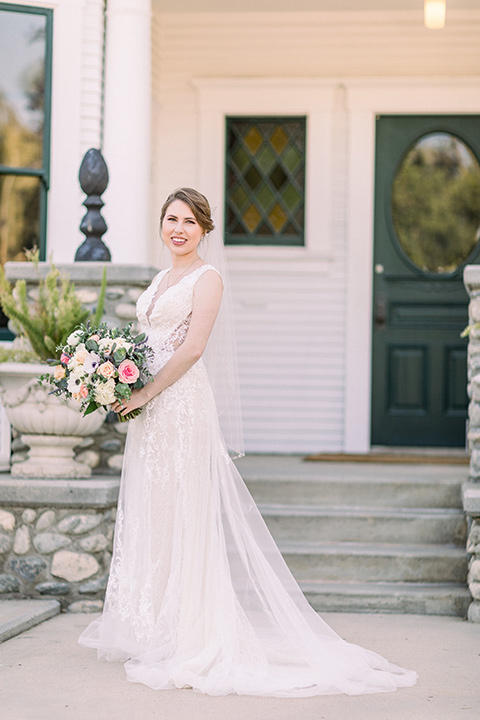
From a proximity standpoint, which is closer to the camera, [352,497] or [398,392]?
[352,497]

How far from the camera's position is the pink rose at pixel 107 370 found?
383 cm

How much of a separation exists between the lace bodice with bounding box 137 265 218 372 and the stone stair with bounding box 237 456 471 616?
1.76m

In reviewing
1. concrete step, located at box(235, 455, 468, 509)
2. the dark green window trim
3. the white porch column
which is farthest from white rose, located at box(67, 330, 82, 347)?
the dark green window trim

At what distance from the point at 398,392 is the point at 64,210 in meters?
2.95

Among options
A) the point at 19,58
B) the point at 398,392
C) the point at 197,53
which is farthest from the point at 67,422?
the point at 197,53

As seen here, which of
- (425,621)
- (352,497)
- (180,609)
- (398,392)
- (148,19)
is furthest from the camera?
(398,392)

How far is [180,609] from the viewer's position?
3928 millimetres

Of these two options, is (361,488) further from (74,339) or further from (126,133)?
(126,133)

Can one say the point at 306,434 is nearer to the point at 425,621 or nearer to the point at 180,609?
the point at 425,621

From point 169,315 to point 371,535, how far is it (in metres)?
2.13

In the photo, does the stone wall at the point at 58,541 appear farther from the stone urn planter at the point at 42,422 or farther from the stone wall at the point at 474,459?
the stone wall at the point at 474,459

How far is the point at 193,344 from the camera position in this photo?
157 inches

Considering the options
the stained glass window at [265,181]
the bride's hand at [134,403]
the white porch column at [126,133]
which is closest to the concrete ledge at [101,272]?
the white porch column at [126,133]

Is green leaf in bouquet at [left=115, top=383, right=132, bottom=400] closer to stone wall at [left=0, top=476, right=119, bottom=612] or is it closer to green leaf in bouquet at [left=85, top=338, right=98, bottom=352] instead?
green leaf in bouquet at [left=85, top=338, right=98, bottom=352]
